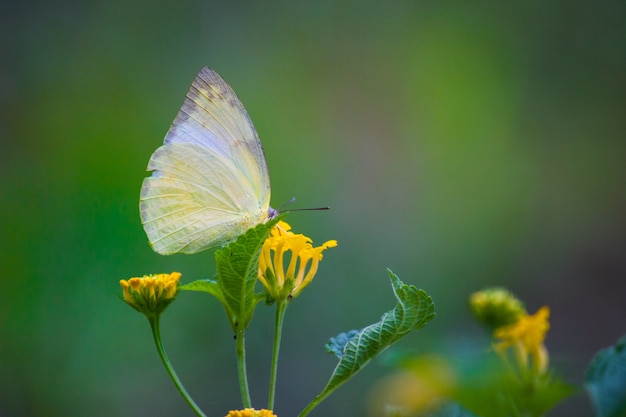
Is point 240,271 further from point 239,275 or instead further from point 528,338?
point 528,338

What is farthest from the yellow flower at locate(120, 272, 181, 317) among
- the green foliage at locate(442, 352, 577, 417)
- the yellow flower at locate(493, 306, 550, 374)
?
the green foliage at locate(442, 352, 577, 417)

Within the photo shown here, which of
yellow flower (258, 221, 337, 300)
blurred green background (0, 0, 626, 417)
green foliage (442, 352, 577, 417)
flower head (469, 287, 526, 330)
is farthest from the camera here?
blurred green background (0, 0, 626, 417)

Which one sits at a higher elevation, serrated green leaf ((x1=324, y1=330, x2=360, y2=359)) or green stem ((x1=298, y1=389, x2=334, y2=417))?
serrated green leaf ((x1=324, y1=330, x2=360, y2=359))

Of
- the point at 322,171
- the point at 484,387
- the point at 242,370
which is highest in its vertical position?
the point at 484,387

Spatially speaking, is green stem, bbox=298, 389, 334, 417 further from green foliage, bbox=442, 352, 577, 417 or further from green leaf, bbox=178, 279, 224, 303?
green foliage, bbox=442, 352, 577, 417

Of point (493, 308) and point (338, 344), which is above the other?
point (338, 344)

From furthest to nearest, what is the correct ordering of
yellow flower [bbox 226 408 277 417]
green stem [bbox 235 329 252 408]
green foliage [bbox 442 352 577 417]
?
green stem [bbox 235 329 252 408]
yellow flower [bbox 226 408 277 417]
green foliage [bbox 442 352 577 417]

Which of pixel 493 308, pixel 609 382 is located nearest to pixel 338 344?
pixel 609 382
